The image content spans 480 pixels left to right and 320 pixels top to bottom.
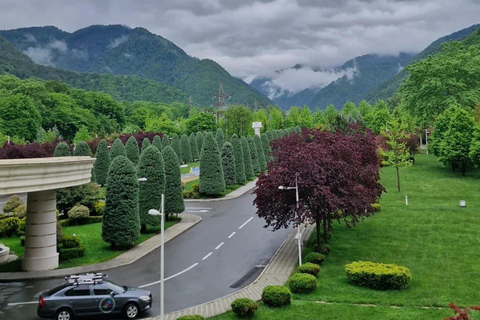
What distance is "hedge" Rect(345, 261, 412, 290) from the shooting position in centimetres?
1769

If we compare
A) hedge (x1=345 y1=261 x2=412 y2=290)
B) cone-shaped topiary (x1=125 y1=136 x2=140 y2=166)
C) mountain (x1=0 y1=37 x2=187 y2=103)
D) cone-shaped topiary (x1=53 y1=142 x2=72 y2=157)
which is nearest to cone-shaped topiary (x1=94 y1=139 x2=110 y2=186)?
cone-shaped topiary (x1=125 y1=136 x2=140 y2=166)

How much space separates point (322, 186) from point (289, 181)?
1699 millimetres

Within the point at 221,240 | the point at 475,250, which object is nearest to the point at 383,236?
the point at 475,250

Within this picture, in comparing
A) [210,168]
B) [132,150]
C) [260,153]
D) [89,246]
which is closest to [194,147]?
[260,153]

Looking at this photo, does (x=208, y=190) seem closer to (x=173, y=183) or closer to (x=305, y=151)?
(x=173, y=183)

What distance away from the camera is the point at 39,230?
2216cm

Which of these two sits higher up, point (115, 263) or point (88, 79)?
point (88, 79)

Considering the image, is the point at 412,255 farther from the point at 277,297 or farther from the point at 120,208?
the point at 120,208

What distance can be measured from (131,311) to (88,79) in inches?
7234

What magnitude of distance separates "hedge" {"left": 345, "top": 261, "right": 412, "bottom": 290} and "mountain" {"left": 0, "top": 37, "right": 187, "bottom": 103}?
160116mm

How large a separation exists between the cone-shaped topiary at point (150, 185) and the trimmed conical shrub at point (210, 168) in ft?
46.6

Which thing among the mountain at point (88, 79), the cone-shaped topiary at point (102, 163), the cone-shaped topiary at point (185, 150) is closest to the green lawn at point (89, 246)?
the cone-shaped topiary at point (102, 163)

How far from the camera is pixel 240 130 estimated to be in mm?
98625

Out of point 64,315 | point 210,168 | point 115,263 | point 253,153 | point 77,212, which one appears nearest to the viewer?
point 64,315
